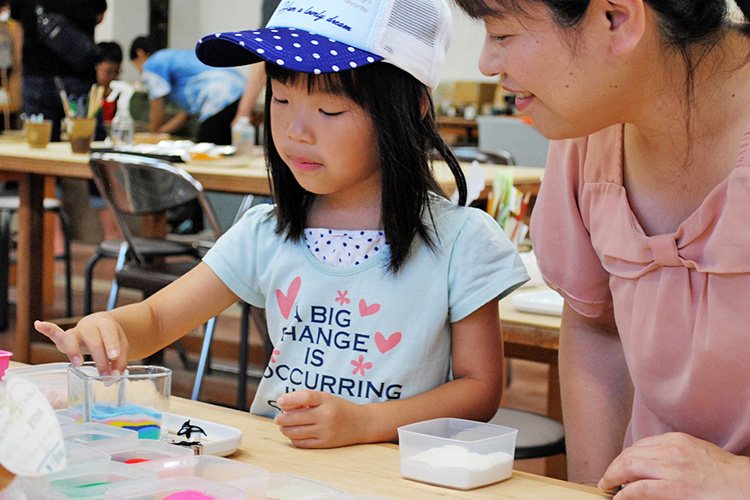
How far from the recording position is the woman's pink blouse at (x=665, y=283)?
34.6 inches

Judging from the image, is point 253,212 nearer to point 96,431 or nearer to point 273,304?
point 273,304

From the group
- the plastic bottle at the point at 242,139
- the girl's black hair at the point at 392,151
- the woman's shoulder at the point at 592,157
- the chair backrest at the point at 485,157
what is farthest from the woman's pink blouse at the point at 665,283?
the chair backrest at the point at 485,157

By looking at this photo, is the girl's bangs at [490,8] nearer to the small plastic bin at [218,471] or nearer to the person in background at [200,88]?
the small plastic bin at [218,471]

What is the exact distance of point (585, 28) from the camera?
0.82 m

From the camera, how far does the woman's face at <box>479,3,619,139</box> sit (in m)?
0.83

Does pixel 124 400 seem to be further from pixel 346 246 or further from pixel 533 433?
pixel 533 433

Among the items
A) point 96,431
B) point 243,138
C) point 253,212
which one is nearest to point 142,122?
point 243,138

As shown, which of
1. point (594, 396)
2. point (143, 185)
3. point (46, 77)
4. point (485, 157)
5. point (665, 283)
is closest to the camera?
point (665, 283)

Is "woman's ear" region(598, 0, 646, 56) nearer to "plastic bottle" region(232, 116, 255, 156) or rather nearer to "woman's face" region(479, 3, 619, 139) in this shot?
"woman's face" region(479, 3, 619, 139)

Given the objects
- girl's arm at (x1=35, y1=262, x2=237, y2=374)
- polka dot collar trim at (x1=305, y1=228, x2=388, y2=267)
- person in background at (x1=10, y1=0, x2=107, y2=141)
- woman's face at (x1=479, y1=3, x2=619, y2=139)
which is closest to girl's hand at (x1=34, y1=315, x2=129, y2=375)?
girl's arm at (x1=35, y1=262, x2=237, y2=374)

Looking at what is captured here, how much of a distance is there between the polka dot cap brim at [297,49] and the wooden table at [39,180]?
1.59 m

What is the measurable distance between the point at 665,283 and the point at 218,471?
1.59 feet

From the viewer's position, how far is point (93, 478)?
2.38 feet

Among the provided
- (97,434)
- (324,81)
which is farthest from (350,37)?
(97,434)
